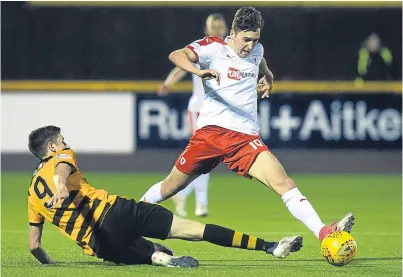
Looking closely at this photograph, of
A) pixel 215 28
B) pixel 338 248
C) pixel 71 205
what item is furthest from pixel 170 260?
pixel 215 28

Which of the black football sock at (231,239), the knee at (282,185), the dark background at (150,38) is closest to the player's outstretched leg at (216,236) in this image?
the black football sock at (231,239)

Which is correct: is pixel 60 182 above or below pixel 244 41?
below

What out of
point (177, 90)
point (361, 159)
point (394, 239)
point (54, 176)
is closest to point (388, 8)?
point (361, 159)

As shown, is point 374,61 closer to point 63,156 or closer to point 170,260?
point 170,260

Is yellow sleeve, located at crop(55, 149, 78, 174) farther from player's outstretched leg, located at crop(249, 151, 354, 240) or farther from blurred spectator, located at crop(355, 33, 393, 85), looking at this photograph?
blurred spectator, located at crop(355, 33, 393, 85)

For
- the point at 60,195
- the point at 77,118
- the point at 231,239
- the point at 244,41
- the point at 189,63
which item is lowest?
the point at 77,118

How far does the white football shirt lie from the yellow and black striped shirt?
1391 millimetres

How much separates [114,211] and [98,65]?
11.9 metres

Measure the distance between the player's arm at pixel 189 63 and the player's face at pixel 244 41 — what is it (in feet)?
1.17

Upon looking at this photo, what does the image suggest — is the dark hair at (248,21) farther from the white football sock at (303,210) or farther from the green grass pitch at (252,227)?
the green grass pitch at (252,227)

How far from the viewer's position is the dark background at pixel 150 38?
20656 millimetres

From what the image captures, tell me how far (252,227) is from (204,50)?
3.22 m

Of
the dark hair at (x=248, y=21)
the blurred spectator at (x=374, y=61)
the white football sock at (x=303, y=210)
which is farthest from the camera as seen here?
the blurred spectator at (x=374, y=61)

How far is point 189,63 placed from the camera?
9539mm
